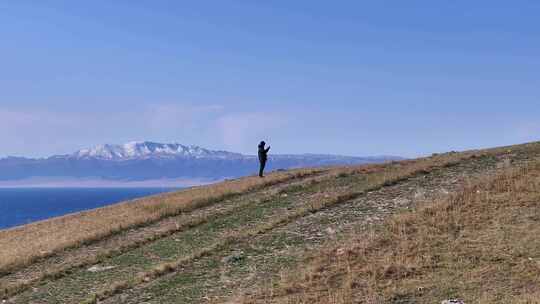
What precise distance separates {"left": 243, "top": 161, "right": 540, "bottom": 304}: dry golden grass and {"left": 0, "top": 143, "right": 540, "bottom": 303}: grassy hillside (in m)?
0.04

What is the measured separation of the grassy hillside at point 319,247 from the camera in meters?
14.5

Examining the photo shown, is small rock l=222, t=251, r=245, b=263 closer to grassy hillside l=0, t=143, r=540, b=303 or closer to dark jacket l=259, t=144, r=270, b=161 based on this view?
grassy hillside l=0, t=143, r=540, b=303

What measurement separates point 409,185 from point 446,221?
25.6ft

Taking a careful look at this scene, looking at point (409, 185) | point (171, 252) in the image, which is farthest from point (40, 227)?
point (409, 185)

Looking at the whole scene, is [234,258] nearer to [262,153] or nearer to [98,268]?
[98,268]

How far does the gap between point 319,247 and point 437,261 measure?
3879mm

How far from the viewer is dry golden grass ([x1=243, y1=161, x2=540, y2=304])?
1358 cm

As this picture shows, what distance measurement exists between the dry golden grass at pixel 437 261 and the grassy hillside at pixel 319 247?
4 cm

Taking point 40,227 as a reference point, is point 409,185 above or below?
above

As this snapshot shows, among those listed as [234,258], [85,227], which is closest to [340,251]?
[234,258]

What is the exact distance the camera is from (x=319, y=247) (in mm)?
18219

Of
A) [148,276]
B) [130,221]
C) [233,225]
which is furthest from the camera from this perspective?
[130,221]

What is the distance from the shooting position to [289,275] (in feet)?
51.5

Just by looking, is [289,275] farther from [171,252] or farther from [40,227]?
[40,227]
